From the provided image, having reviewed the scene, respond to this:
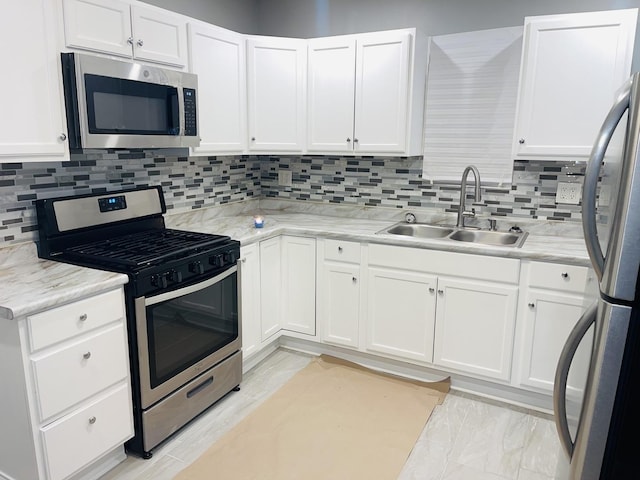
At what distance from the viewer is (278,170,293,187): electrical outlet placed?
383 cm

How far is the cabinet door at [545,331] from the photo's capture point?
2496mm

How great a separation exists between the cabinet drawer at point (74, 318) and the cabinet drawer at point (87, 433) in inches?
13.3

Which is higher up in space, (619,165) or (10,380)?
(619,165)

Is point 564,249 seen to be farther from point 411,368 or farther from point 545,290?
point 411,368

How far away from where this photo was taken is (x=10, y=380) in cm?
180

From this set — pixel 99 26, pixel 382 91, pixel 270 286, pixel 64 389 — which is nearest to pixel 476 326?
pixel 270 286

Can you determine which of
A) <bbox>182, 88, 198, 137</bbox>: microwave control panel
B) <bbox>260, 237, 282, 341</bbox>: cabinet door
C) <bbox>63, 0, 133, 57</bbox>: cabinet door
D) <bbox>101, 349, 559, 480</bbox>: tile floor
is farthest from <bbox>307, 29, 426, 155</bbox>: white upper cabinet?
<bbox>101, 349, 559, 480</bbox>: tile floor

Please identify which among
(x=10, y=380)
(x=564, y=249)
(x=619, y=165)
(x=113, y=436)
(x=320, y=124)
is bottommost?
(x=113, y=436)

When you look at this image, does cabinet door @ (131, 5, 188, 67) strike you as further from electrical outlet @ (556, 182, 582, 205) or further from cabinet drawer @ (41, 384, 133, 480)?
electrical outlet @ (556, 182, 582, 205)

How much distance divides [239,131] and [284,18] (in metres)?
1.12

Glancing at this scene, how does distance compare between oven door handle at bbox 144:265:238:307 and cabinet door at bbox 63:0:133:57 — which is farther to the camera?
oven door handle at bbox 144:265:238:307

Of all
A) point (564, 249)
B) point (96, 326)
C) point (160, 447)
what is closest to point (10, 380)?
point (96, 326)

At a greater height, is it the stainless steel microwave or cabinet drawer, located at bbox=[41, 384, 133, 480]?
the stainless steel microwave

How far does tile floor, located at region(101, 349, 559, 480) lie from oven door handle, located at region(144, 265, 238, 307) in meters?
0.75
